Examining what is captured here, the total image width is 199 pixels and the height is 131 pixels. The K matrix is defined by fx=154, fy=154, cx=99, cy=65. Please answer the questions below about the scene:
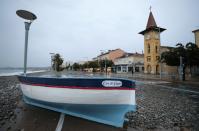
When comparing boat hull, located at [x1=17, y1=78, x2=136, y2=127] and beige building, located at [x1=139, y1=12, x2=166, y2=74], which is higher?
beige building, located at [x1=139, y1=12, x2=166, y2=74]

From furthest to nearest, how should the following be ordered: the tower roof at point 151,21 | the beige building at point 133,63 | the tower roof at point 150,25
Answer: the beige building at point 133,63 < the tower roof at point 151,21 < the tower roof at point 150,25

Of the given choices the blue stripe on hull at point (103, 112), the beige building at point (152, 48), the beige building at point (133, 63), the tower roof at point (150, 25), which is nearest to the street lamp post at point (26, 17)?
the blue stripe on hull at point (103, 112)

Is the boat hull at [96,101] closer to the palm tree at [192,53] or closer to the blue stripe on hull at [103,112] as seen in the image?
the blue stripe on hull at [103,112]

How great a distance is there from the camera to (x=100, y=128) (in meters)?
4.46

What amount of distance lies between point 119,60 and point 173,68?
88.9ft

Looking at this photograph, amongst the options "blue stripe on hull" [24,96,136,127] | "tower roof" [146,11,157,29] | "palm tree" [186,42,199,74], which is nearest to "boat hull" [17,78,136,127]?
"blue stripe on hull" [24,96,136,127]

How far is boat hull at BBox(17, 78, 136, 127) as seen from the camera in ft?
14.9

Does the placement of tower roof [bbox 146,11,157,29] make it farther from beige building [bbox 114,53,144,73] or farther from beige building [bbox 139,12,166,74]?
beige building [bbox 114,53,144,73]

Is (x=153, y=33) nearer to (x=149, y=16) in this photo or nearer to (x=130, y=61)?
(x=149, y=16)

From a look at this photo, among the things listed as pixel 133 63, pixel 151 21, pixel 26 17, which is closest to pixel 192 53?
pixel 26 17

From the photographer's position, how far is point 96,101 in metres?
4.61

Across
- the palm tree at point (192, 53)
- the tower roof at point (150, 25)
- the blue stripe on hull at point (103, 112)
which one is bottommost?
the blue stripe on hull at point (103, 112)

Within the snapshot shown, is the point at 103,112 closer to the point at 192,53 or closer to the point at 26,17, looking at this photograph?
the point at 26,17

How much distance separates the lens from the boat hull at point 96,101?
454cm
